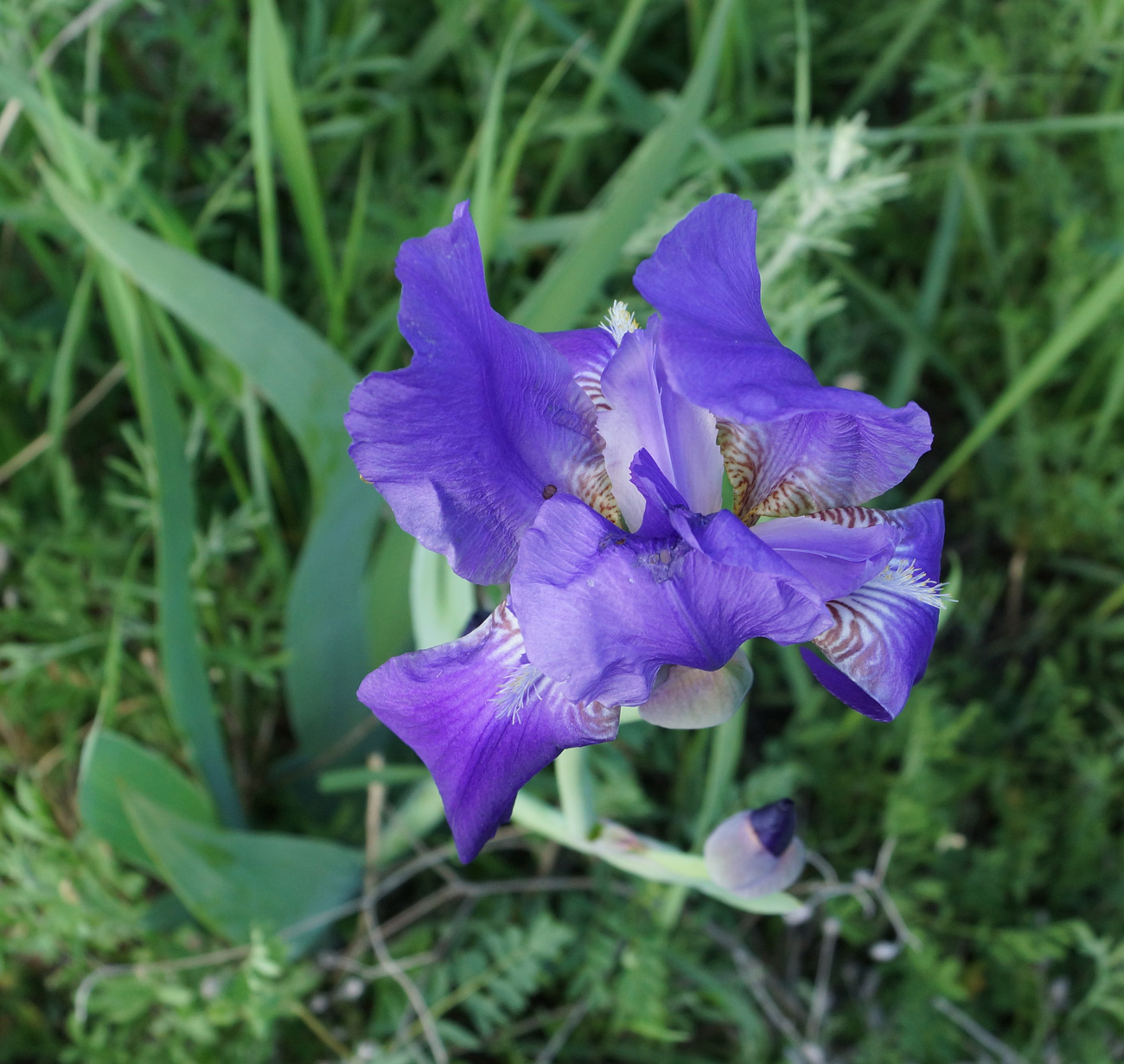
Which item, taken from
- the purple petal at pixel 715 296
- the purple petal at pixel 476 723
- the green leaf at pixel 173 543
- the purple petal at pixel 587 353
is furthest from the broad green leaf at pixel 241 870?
the purple petal at pixel 715 296

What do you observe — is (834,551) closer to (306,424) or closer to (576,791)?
(576,791)

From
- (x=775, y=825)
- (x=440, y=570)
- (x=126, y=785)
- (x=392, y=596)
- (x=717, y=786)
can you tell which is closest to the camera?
(x=775, y=825)

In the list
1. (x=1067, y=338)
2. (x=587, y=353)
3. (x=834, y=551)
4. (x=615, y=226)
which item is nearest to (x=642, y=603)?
(x=834, y=551)

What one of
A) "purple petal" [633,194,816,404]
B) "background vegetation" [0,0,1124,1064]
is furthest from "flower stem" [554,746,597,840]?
"purple petal" [633,194,816,404]

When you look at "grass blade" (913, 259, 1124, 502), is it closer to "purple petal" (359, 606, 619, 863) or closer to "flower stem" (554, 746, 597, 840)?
"flower stem" (554, 746, 597, 840)

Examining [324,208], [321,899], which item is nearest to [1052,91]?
[324,208]

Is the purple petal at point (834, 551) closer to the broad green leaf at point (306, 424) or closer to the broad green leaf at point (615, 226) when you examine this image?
the broad green leaf at point (615, 226)
